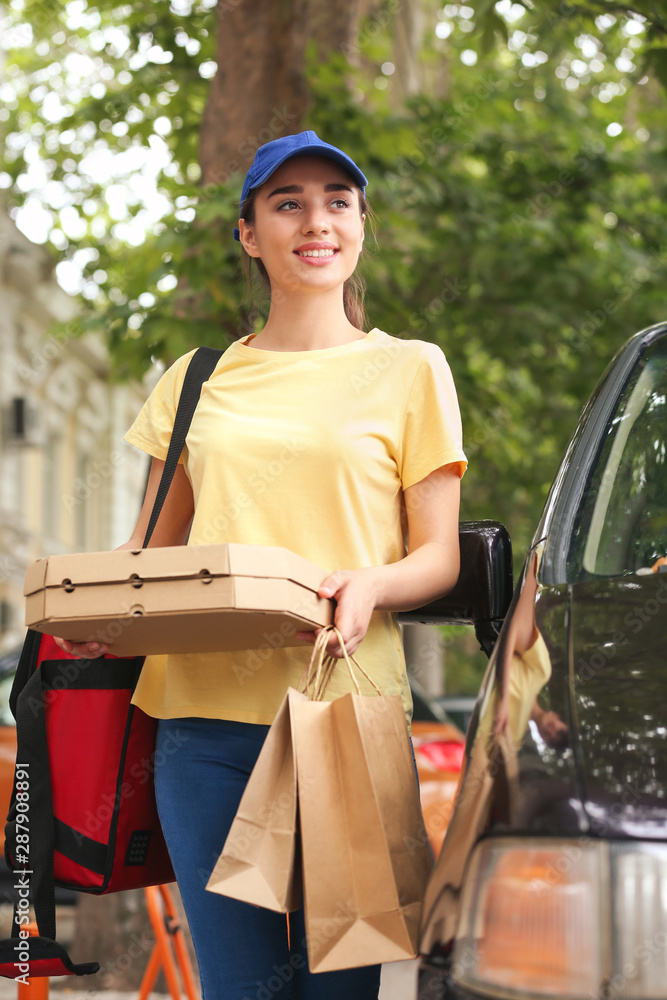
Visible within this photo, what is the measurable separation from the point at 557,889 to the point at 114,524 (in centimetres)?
2165

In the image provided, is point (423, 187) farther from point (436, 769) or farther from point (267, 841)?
point (267, 841)

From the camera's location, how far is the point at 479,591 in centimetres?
218

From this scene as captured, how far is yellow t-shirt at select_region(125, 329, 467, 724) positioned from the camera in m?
1.96

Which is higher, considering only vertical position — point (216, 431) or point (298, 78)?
point (298, 78)

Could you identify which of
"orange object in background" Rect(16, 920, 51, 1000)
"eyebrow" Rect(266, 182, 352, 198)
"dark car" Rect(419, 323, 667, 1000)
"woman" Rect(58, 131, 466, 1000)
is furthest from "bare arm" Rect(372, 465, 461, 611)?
"orange object in background" Rect(16, 920, 51, 1000)

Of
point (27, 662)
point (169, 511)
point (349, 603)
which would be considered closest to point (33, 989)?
point (27, 662)

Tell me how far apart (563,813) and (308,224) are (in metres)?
1.20

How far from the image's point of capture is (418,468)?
6.55 ft

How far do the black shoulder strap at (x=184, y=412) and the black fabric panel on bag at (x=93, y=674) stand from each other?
234 millimetres

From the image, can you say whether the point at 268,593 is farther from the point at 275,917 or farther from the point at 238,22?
the point at 238,22

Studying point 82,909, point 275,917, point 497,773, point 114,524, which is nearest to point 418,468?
point 497,773

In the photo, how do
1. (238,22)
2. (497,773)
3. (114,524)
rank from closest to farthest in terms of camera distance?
1. (497,773)
2. (238,22)
3. (114,524)

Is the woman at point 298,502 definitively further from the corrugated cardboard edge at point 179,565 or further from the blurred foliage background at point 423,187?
the blurred foliage background at point 423,187

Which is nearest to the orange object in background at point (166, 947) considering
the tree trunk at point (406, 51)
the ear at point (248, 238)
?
the ear at point (248, 238)
